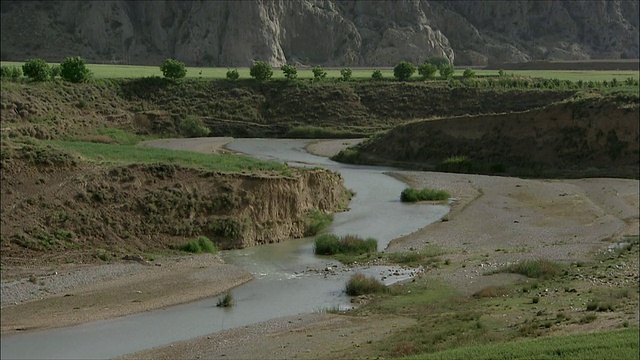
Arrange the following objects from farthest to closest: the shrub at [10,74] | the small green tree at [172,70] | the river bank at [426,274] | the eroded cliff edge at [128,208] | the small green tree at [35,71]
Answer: the small green tree at [172,70], the small green tree at [35,71], the shrub at [10,74], the eroded cliff edge at [128,208], the river bank at [426,274]

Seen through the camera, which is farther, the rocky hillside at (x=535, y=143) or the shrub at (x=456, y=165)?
the shrub at (x=456, y=165)

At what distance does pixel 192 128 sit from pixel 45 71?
1325cm

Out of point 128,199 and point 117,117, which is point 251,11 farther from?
point 128,199

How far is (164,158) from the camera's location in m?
44.2

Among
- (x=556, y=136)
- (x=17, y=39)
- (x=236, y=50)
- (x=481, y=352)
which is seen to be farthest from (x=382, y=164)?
(x=17, y=39)

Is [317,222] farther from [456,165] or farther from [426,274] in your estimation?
[456,165]

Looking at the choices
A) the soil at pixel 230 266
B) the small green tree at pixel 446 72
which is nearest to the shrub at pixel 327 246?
the soil at pixel 230 266

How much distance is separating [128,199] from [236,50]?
325 feet

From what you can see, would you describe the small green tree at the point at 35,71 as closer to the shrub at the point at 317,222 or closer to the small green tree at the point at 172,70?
the small green tree at the point at 172,70

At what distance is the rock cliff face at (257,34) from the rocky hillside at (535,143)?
66.0 m

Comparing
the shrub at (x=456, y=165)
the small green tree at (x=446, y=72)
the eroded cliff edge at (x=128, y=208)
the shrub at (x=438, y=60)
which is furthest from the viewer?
the shrub at (x=438, y=60)

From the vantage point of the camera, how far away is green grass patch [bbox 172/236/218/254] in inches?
1495

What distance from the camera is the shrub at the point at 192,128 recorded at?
85938 mm

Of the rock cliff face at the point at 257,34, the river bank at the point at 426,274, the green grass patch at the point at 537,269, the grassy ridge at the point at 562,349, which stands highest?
the rock cliff face at the point at 257,34
